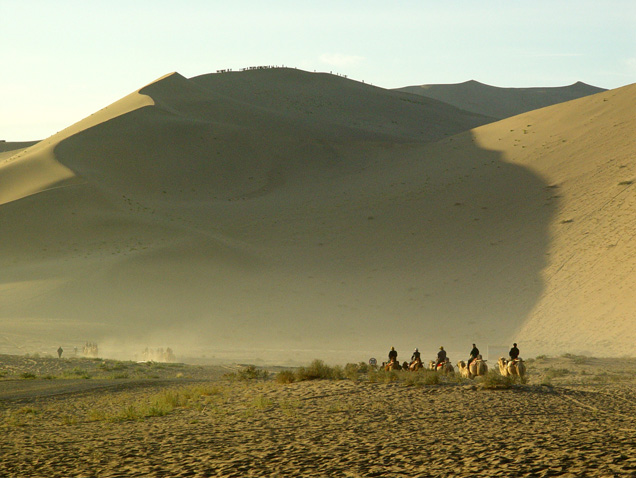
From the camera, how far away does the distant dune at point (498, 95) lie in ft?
470

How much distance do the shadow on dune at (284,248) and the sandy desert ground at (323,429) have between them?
1395cm

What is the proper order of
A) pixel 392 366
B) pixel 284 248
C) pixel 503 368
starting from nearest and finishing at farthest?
pixel 503 368
pixel 392 366
pixel 284 248

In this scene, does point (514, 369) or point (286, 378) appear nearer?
point (514, 369)

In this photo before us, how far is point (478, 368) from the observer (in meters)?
17.6

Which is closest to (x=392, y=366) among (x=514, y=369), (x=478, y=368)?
(x=478, y=368)

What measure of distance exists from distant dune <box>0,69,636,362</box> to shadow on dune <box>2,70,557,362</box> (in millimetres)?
135

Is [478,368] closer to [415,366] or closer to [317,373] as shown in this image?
[415,366]

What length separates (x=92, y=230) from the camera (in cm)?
4916

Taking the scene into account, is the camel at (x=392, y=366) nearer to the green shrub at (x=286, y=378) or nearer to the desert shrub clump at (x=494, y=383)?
the green shrub at (x=286, y=378)

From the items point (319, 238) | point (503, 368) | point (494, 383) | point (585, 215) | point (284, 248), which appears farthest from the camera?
point (319, 238)

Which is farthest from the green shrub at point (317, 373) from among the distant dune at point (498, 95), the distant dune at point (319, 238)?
the distant dune at point (498, 95)

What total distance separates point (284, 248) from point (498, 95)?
116838 mm

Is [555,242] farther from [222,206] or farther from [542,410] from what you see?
[542,410]

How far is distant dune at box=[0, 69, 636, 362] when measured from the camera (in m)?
34.9
